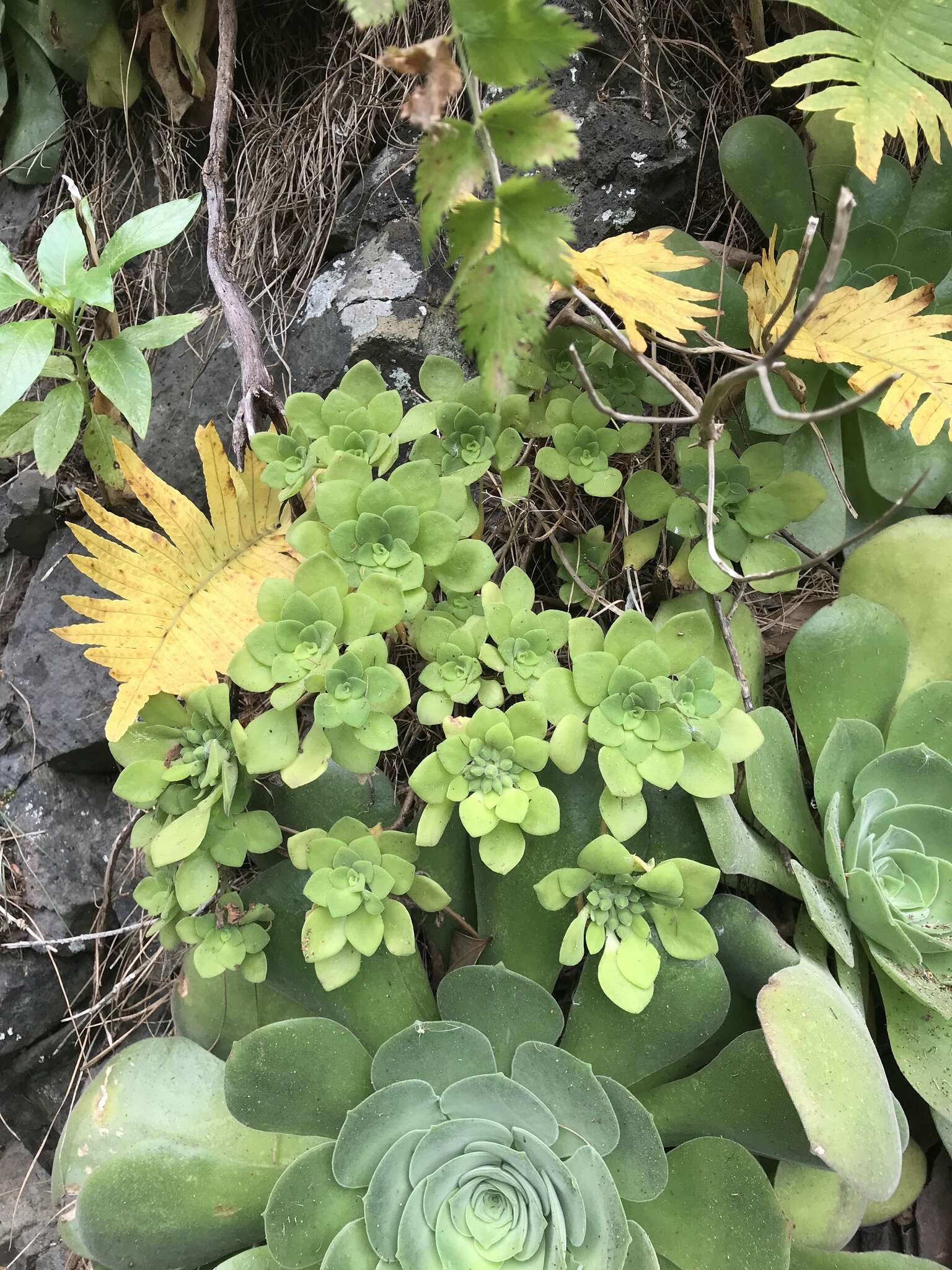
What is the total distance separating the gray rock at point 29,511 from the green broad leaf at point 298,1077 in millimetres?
997

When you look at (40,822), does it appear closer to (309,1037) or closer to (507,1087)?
(309,1037)

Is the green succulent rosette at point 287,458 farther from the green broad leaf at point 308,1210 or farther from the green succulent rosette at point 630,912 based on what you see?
the green broad leaf at point 308,1210

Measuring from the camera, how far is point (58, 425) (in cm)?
123

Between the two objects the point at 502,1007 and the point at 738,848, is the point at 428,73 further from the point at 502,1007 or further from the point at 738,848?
the point at 502,1007

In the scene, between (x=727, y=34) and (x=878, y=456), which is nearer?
(x=878, y=456)

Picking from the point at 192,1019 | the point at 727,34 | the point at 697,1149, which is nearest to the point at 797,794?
the point at 697,1149

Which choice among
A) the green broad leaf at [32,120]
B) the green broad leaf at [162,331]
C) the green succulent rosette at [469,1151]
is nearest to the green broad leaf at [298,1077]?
the green succulent rosette at [469,1151]

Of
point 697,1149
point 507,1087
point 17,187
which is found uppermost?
point 17,187

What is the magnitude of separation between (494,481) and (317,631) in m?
0.38

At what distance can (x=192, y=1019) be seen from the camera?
3.67 feet

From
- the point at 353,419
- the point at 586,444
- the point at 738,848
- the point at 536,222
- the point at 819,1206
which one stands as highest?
the point at 536,222

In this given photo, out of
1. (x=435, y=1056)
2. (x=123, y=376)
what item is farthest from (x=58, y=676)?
(x=435, y=1056)

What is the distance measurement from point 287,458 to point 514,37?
52cm

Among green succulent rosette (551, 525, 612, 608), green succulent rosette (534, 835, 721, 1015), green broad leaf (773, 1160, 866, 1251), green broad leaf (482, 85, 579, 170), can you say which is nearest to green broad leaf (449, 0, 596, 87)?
green broad leaf (482, 85, 579, 170)
